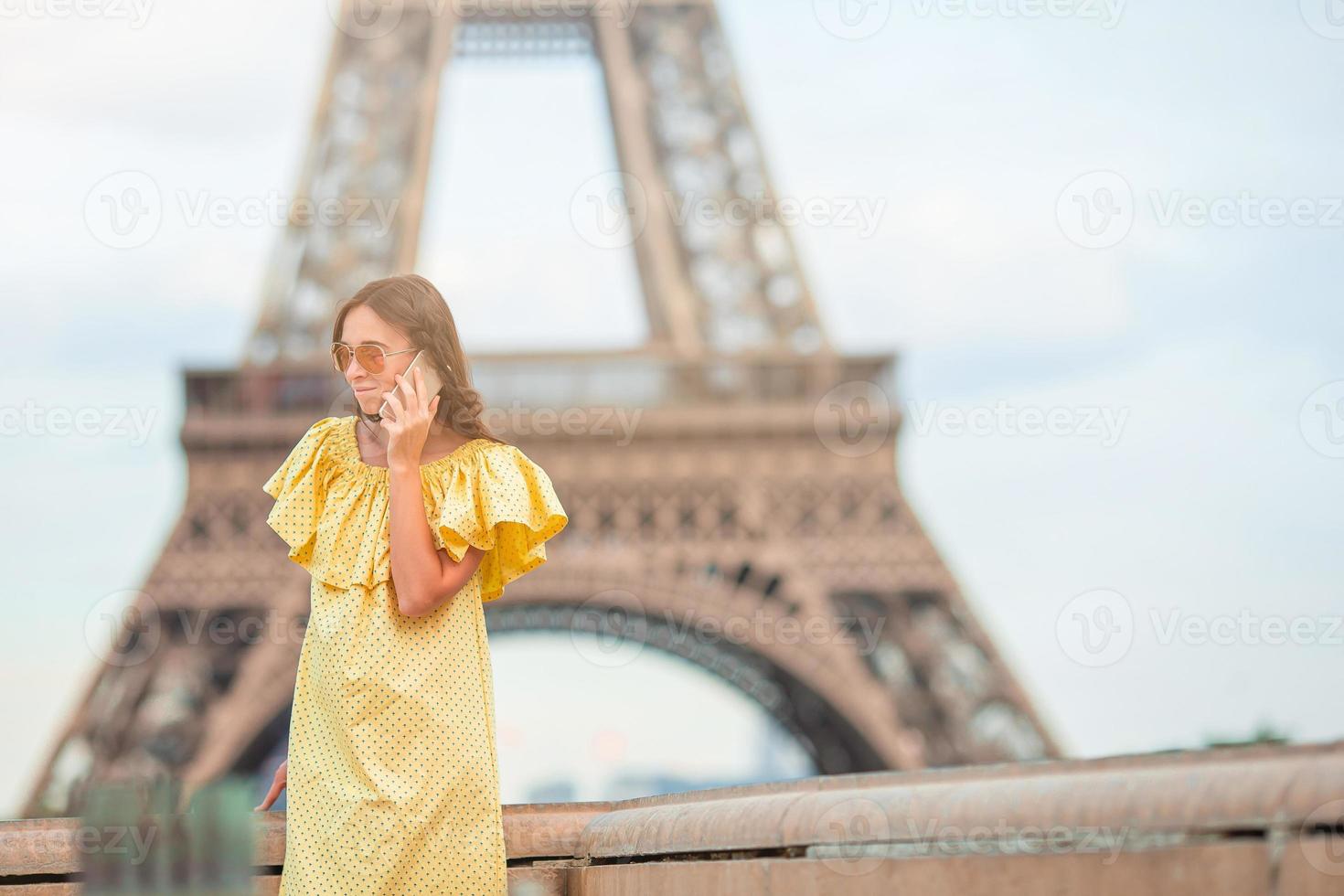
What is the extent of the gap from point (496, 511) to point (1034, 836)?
3.34ft

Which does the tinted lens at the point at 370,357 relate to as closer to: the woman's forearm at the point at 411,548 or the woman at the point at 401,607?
the woman at the point at 401,607

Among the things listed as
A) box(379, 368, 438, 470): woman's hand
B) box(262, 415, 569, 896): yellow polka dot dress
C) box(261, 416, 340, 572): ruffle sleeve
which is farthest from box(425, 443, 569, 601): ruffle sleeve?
box(261, 416, 340, 572): ruffle sleeve

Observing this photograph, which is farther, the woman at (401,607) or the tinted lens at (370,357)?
the tinted lens at (370,357)

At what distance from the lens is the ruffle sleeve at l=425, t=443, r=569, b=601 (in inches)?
92.4

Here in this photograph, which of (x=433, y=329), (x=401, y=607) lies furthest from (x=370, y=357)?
(x=401, y=607)

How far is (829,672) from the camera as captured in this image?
15.4 metres

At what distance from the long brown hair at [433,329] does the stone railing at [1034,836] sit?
29.6 inches

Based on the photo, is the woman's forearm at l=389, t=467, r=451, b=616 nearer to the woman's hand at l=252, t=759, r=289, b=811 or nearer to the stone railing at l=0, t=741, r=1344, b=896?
the woman's hand at l=252, t=759, r=289, b=811

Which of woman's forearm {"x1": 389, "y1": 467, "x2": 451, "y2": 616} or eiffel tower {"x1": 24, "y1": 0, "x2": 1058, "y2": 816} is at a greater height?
eiffel tower {"x1": 24, "y1": 0, "x2": 1058, "y2": 816}

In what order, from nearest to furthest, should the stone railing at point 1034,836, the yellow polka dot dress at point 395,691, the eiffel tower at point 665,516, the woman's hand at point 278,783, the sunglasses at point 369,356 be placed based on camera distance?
the stone railing at point 1034,836 < the yellow polka dot dress at point 395,691 < the sunglasses at point 369,356 < the woman's hand at point 278,783 < the eiffel tower at point 665,516

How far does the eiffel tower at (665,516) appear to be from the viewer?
15000mm

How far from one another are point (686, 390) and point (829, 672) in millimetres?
3691

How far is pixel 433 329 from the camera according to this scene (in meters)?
2.43

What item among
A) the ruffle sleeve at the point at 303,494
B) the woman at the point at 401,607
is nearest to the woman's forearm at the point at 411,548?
the woman at the point at 401,607
